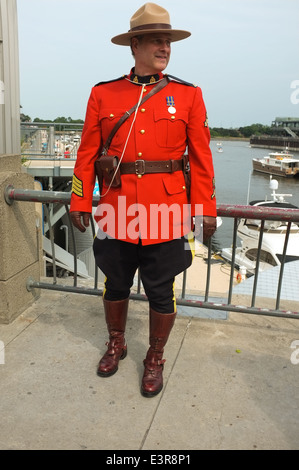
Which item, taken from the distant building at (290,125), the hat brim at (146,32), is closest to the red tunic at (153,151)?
the hat brim at (146,32)

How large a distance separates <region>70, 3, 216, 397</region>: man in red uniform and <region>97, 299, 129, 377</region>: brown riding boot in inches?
7.2

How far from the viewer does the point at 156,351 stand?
2668 millimetres

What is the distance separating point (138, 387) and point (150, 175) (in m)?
1.26

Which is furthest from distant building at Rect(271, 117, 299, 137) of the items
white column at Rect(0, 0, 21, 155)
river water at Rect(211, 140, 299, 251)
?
white column at Rect(0, 0, 21, 155)

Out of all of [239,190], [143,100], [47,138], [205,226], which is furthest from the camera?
[239,190]

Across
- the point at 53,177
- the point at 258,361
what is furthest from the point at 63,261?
the point at 258,361

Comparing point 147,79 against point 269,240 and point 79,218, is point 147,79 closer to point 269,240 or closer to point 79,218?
point 79,218

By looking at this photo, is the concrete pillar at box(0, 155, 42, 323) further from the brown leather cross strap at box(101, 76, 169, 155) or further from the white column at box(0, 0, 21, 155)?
the brown leather cross strap at box(101, 76, 169, 155)

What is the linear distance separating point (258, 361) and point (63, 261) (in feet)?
29.2

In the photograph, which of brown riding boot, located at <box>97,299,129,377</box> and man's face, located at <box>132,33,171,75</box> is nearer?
man's face, located at <box>132,33,171,75</box>

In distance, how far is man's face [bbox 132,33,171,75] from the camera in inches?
91.2

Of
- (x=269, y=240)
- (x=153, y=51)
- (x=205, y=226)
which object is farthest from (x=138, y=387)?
(x=269, y=240)

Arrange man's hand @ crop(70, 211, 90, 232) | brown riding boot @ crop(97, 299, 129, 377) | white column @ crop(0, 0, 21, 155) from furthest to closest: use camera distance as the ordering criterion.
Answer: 1. white column @ crop(0, 0, 21, 155)
2. brown riding boot @ crop(97, 299, 129, 377)
3. man's hand @ crop(70, 211, 90, 232)

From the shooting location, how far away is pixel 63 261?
11344 mm
